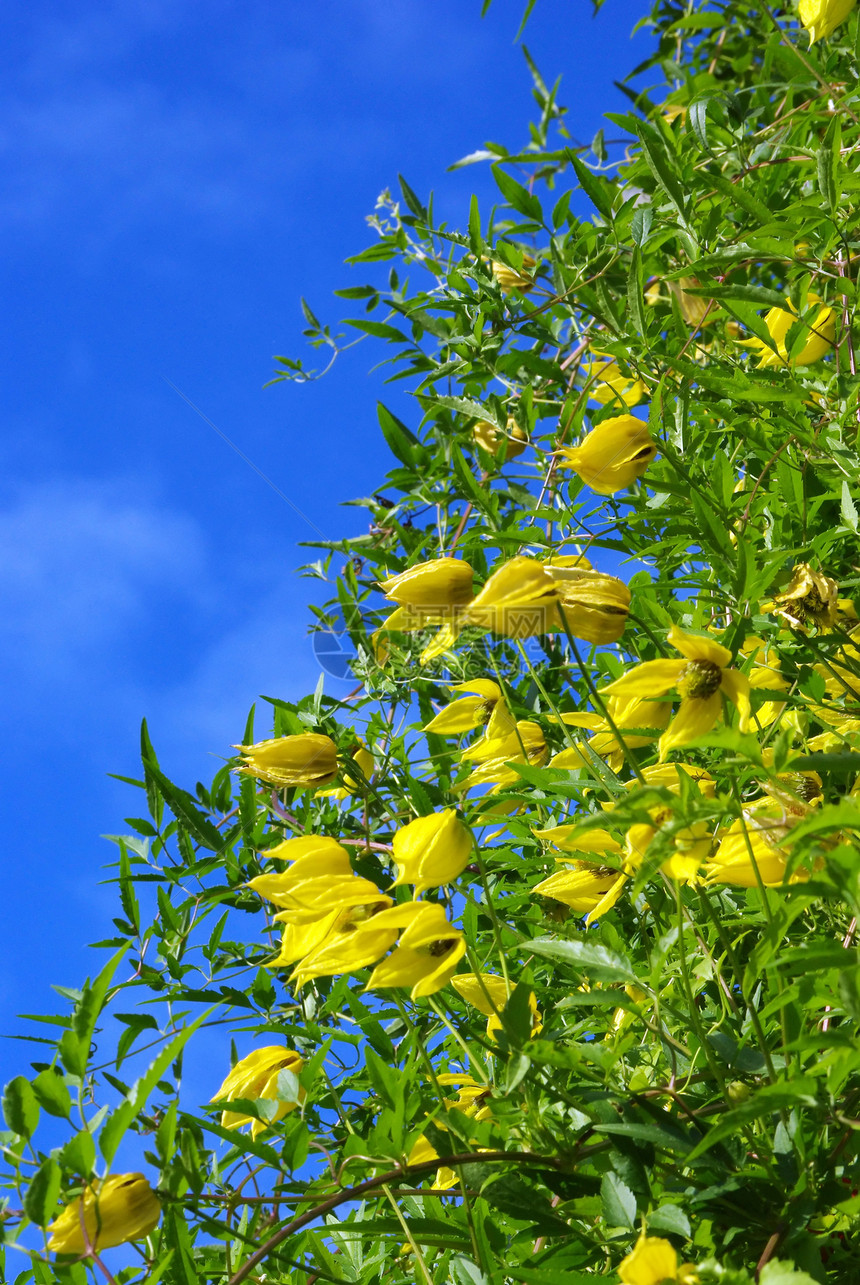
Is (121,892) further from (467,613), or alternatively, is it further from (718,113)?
(718,113)

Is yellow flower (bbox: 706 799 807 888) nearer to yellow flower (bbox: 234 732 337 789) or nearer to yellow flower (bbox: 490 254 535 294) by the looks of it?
yellow flower (bbox: 234 732 337 789)

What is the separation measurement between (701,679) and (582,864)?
239 millimetres

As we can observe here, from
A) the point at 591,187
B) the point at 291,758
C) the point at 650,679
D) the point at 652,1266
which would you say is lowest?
the point at 652,1266

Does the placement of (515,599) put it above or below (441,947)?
above

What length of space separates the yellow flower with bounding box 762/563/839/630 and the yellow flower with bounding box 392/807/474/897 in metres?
0.35

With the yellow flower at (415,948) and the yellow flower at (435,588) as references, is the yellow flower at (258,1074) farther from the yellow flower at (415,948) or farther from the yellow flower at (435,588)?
the yellow flower at (435,588)

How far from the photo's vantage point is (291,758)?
0.90 metres

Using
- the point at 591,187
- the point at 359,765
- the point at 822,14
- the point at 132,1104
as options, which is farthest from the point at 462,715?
the point at 822,14

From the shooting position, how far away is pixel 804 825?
1.43 ft

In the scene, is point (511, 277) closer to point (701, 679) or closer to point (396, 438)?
point (396, 438)

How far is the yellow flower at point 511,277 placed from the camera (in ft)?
4.40

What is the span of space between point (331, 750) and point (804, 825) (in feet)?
1.77

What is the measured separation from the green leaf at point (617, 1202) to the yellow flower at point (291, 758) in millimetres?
421

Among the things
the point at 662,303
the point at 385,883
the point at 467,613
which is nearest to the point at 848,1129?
the point at 467,613
